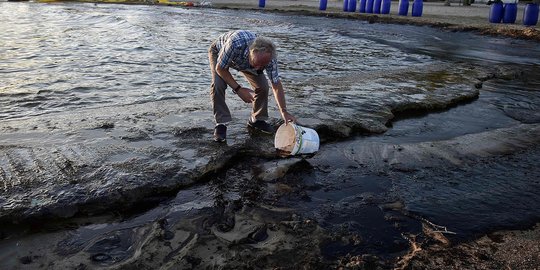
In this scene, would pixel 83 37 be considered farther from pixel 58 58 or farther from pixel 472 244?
pixel 472 244

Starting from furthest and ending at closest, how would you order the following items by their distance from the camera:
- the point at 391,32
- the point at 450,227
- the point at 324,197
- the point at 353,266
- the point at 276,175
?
the point at 391,32
the point at 276,175
the point at 324,197
the point at 450,227
the point at 353,266

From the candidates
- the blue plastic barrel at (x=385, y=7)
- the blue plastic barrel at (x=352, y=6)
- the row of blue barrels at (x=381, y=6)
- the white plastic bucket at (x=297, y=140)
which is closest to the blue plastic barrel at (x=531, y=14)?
the row of blue barrels at (x=381, y=6)

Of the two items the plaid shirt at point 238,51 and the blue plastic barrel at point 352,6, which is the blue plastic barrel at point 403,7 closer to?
the blue plastic barrel at point 352,6

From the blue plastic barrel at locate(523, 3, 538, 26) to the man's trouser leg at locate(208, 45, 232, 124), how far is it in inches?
816

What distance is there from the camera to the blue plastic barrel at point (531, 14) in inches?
784

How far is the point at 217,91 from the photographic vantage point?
481 centimetres

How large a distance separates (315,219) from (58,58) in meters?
9.48

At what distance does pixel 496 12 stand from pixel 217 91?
22.4 metres

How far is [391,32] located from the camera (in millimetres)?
20188

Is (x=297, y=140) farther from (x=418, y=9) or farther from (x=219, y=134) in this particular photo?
(x=418, y=9)

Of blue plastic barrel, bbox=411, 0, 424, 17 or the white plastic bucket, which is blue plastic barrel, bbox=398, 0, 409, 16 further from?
the white plastic bucket

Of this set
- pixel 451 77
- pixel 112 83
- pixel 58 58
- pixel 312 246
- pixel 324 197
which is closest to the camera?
pixel 312 246

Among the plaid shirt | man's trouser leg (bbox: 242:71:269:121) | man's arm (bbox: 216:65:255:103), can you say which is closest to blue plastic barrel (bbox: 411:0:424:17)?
man's trouser leg (bbox: 242:71:269:121)

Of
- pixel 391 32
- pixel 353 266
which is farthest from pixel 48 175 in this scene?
pixel 391 32
